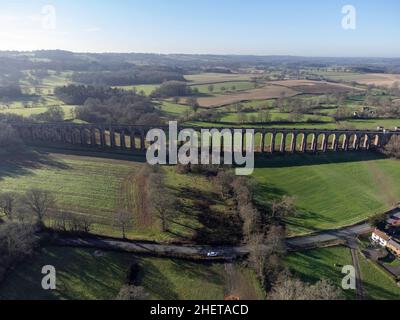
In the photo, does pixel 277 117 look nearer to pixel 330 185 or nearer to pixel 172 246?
pixel 330 185

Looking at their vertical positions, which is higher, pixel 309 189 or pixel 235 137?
pixel 235 137

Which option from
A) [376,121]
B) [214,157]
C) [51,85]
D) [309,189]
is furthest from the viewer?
[51,85]

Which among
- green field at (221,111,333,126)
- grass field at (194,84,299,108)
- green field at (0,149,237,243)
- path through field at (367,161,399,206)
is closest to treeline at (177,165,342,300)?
green field at (0,149,237,243)

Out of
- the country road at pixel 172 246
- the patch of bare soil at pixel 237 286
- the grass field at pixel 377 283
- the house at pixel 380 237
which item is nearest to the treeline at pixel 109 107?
the country road at pixel 172 246
